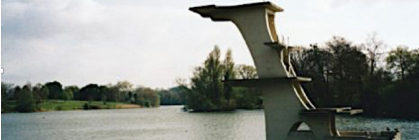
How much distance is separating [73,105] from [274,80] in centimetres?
6517

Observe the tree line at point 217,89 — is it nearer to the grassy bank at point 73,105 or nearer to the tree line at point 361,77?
the tree line at point 361,77

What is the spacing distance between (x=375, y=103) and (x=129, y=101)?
5245 cm

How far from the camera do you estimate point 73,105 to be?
2766 inches

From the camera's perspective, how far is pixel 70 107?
69.0 m

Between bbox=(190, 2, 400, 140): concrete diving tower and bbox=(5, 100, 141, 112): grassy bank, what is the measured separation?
56.7 meters

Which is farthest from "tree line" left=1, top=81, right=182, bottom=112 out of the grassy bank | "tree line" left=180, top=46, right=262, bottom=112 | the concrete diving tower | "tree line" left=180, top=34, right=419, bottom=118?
the concrete diving tower

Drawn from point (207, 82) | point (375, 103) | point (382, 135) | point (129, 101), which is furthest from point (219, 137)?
point (129, 101)

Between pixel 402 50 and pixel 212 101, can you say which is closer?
pixel 402 50

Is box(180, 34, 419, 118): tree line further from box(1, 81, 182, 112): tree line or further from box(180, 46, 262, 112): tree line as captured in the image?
box(1, 81, 182, 112): tree line

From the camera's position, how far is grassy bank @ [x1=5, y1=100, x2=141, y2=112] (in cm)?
6406

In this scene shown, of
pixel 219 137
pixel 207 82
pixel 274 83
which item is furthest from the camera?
pixel 207 82

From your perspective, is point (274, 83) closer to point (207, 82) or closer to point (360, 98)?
point (360, 98)

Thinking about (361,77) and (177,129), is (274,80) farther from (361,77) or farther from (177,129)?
(361,77)

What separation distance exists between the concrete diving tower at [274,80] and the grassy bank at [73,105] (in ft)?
186
